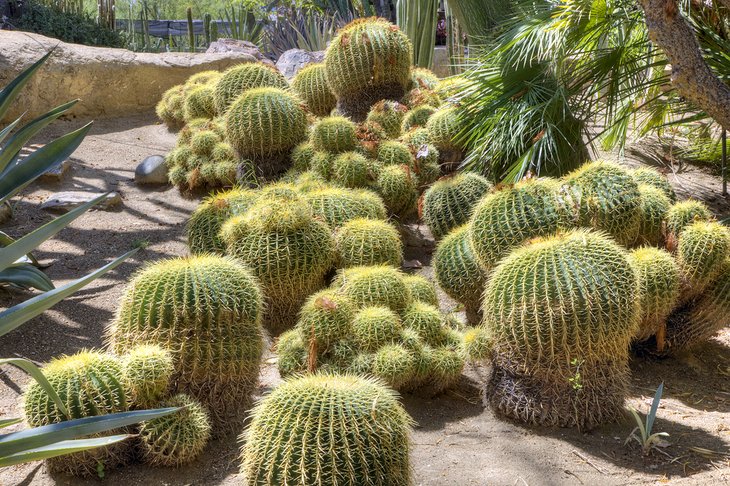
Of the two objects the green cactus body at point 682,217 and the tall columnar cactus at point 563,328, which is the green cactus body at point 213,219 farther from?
the green cactus body at point 682,217

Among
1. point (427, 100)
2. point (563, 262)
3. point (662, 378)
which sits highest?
point (427, 100)

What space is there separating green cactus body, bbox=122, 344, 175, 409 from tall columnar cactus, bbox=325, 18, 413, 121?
159 inches

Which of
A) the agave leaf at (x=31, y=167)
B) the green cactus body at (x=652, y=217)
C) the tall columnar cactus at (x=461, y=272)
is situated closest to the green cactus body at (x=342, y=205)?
the tall columnar cactus at (x=461, y=272)

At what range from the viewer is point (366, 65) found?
6965 millimetres

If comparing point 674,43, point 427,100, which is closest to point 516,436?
point 674,43

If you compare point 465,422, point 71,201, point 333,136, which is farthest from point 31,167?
point 71,201

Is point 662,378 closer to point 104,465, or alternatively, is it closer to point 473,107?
point 473,107

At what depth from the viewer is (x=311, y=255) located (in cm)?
480

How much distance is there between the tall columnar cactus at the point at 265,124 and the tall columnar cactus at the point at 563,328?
296 cm

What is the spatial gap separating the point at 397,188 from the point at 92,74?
19.5 feet

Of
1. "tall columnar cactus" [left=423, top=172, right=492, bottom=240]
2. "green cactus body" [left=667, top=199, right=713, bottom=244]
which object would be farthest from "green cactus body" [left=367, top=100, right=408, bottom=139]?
"green cactus body" [left=667, top=199, right=713, bottom=244]

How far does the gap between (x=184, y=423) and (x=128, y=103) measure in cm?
810

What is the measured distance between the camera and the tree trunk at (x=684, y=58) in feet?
13.6

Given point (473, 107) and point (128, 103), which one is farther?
point (128, 103)
